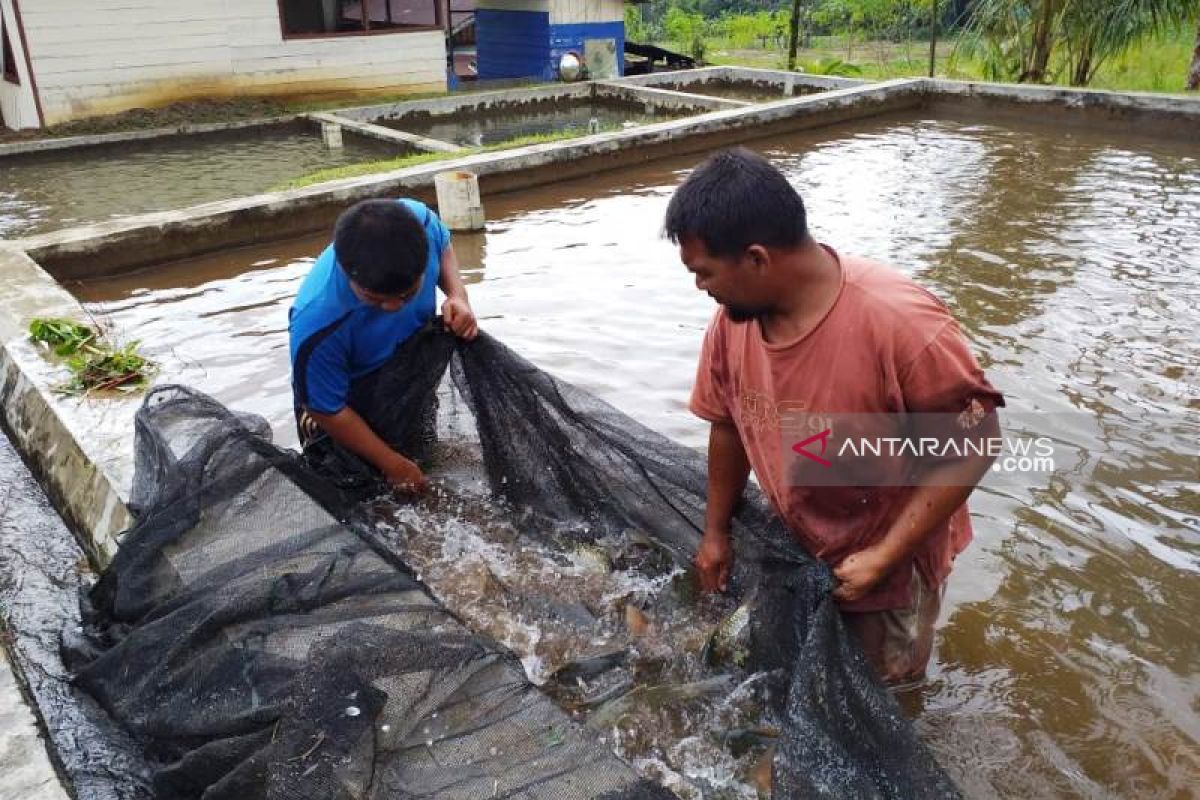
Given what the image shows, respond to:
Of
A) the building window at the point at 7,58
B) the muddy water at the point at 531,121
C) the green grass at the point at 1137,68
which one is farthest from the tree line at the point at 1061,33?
the building window at the point at 7,58

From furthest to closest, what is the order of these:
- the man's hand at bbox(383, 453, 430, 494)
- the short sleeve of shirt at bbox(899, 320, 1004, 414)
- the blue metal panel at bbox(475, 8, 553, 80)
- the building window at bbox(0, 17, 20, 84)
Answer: the blue metal panel at bbox(475, 8, 553, 80) → the building window at bbox(0, 17, 20, 84) → the man's hand at bbox(383, 453, 430, 494) → the short sleeve of shirt at bbox(899, 320, 1004, 414)

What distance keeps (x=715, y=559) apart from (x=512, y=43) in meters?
18.5

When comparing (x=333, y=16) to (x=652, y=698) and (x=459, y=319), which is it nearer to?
(x=459, y=319)

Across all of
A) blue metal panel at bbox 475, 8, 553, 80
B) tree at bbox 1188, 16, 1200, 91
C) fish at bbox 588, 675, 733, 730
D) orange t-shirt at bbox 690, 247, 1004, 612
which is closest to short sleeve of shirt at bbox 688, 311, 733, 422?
orange t-shirt at bbox 690, 247, 1004, 612

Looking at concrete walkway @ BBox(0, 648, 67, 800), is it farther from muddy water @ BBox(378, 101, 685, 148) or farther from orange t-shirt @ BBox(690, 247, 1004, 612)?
muddy water @ BBox(378, 101, 685, 148)

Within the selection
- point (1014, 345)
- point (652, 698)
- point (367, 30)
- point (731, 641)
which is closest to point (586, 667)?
point (652, 698)

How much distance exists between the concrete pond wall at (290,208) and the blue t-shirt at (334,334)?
0.91 m

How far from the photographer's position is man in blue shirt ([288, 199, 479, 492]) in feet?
10.1

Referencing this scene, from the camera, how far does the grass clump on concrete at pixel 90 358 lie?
4445mm

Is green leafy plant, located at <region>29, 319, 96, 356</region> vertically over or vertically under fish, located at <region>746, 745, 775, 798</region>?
over

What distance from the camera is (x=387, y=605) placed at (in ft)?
8.14

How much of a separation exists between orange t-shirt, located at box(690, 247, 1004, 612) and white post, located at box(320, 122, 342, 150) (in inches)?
453

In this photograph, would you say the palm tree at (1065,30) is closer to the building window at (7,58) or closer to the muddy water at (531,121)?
the muddy water at (531,121)

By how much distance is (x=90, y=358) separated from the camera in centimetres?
457
